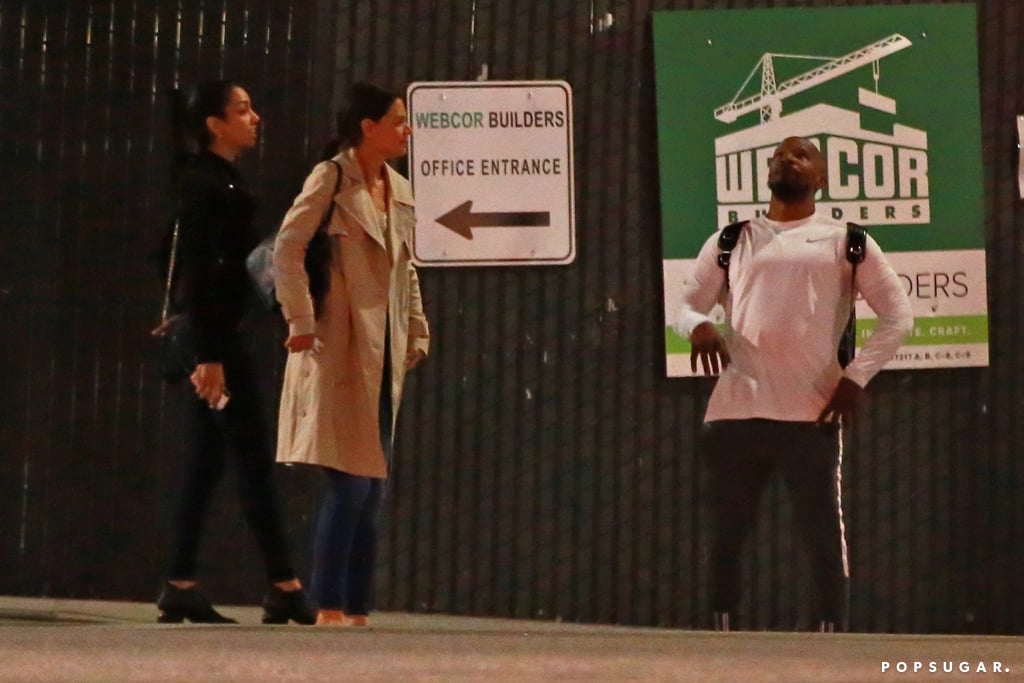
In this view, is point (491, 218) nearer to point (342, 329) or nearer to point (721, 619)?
point (342, 329)

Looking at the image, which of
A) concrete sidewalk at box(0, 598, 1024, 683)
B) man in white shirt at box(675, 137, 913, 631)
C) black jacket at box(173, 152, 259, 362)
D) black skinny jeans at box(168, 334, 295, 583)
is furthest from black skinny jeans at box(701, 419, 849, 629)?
black jacket at box(173, 152, 259, 362)

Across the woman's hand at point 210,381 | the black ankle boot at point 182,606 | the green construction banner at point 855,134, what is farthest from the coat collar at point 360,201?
the green construction banner at point 855,134

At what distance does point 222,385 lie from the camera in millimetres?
5852

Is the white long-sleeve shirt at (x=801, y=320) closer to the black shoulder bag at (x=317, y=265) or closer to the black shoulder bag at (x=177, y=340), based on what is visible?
the black shoulder bag at (x=317, y=265)

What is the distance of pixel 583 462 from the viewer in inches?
287

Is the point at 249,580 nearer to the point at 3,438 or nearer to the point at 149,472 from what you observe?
the point at 149,472

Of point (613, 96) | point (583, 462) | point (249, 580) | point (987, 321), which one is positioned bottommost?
point (249, 580)

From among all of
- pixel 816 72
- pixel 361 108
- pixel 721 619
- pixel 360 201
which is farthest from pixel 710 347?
pixel 816 72

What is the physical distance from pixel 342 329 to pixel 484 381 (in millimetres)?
1617

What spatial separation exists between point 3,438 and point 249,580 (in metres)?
1.10

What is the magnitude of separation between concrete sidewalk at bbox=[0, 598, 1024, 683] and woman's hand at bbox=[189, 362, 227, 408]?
1.28 m

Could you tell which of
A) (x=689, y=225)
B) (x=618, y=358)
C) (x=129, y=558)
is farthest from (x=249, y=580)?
(x=689, y=225)

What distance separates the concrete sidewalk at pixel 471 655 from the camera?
3750 millimetres

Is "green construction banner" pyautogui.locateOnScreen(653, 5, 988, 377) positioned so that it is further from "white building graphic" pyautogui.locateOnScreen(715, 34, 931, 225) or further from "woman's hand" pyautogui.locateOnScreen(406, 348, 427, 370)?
"woman's hand" pyautogui.locateOnScreen(406, 348, 427, 370)
